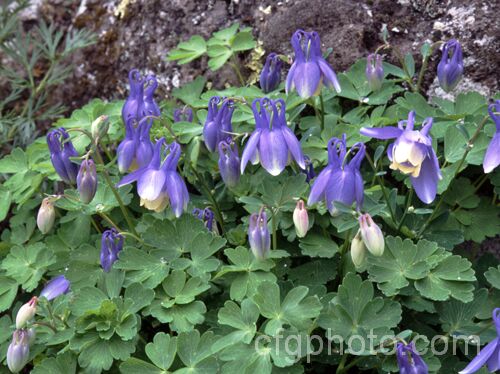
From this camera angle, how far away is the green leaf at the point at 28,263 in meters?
2.62

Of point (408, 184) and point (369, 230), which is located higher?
point (369, 230)

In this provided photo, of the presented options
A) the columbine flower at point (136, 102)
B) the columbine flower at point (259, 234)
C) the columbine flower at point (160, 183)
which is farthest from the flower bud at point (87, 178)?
the columbine flower at point (259, 234)

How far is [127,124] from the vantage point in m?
2.46

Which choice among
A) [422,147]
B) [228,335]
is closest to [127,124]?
[228,335]

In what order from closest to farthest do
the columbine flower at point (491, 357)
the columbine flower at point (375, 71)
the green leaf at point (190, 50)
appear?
the columbine flower at point (491, 357), the columbine flower at point (375, 71), the green leaf at point (190, 50)

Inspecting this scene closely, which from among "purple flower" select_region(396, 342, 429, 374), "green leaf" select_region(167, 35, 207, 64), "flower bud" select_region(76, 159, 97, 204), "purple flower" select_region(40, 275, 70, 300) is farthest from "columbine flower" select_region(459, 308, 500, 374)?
"green leaf" select_region(167, 35, 207, 64)

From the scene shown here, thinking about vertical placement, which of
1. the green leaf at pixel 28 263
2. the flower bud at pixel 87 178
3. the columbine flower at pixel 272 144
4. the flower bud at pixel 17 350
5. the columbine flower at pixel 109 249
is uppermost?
the flower bud at pixel 87 178

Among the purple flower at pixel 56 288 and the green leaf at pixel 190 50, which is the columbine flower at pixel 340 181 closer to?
the purple flower at pixel 56 288

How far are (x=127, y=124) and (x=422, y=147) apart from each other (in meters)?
0.97

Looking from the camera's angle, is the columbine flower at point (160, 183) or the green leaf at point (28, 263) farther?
the green leaf at point (28, 263)

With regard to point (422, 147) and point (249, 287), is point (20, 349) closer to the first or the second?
point (249, 287)

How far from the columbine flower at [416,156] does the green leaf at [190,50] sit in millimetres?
1108

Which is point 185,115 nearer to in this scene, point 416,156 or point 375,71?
point 375,71
